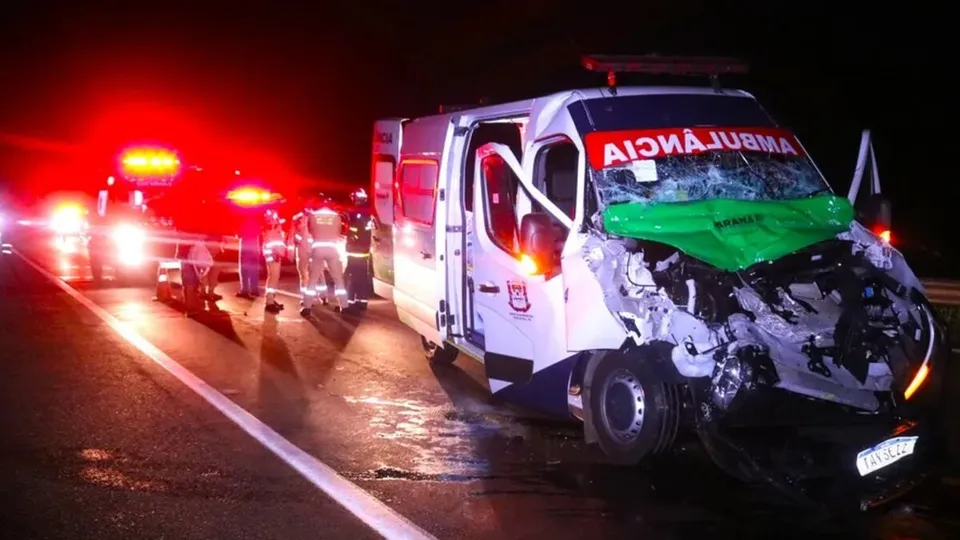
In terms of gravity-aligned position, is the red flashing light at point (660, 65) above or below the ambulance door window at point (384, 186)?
above

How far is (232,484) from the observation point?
6.48 metres

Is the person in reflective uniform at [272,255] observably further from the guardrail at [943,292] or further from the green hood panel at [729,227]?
the green hood panel at [729,227]

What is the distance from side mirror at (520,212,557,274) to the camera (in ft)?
23.3

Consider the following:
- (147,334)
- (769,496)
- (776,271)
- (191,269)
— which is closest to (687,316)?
(776,271)

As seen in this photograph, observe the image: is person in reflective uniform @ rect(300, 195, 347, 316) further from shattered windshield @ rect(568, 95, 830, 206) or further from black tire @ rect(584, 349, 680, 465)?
black tire @ rect(584, 349, 680, 465)

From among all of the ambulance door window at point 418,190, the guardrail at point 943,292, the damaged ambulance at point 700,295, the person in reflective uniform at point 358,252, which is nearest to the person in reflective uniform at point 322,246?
the person in reflective uniform at point 358,252

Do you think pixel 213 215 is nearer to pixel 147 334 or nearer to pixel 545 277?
pixel 147 334

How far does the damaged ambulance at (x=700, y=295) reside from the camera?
6176 millimetres

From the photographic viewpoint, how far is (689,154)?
7582 mm

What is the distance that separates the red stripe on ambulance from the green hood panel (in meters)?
0.59

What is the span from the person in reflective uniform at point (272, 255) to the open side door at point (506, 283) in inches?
260

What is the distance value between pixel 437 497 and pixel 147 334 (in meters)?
7.26

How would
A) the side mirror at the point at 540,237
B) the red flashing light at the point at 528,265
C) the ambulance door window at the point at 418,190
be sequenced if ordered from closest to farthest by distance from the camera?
the side mirror at the point at 540,237 < the red flashing light at the point at 528,265 < the ambulance door window at the point at 418,190

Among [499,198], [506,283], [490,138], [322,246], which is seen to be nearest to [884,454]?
[506,283]
